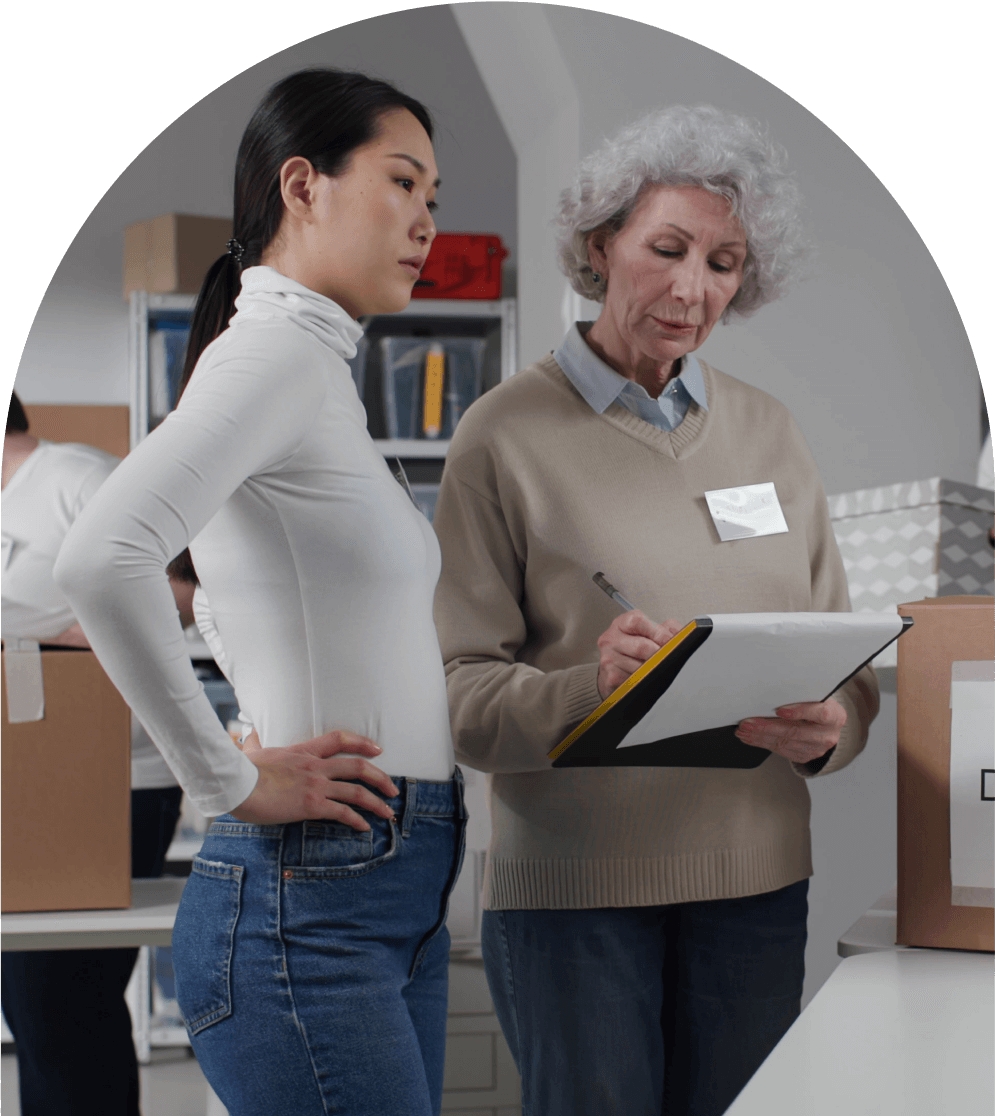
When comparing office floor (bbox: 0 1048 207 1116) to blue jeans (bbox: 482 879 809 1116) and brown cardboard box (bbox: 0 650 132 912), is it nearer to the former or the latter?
brown cardboard box (bbox: 0 650 132 912)

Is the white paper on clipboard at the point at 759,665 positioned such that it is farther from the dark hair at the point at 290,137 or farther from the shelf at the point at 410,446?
the shelf at the point at 410,446

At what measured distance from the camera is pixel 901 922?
3.60 ft

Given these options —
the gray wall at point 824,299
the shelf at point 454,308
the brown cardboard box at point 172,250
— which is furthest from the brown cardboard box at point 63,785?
the brown cardboard box at point 172,250

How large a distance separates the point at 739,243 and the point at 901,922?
0.70m

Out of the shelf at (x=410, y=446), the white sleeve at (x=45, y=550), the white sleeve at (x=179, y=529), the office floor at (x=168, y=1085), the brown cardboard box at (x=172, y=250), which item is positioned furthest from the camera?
the brown cardboard box at (x=172, y=250)

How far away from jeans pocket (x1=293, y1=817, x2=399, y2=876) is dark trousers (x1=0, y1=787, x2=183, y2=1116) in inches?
46.9

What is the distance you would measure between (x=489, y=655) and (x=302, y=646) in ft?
1.05

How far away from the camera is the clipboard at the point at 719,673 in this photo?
32.8 inches

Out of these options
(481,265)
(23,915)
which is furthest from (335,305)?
(481,265)

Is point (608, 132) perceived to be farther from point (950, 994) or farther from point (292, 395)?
point (950, 994)

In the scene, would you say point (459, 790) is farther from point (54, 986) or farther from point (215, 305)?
point (54, 986)

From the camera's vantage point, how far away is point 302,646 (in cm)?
78

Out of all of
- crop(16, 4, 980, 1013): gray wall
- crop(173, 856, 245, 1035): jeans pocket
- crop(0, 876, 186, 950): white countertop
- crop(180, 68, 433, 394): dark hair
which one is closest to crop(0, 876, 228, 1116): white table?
crop(0, 876, 186, 950): white countertop

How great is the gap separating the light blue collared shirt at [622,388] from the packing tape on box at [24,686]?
2.66 feet
